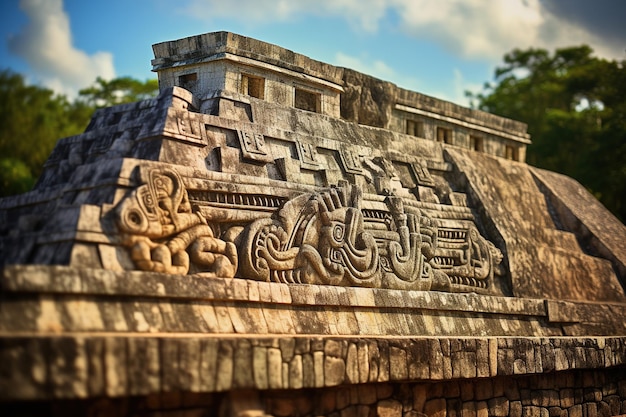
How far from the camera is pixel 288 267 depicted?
7406 millimetres

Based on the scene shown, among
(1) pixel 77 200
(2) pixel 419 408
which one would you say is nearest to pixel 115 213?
(1) pixel 77 200

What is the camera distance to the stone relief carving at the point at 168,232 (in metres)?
6.36

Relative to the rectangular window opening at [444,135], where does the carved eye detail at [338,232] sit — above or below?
below

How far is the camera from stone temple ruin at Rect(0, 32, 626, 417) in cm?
563

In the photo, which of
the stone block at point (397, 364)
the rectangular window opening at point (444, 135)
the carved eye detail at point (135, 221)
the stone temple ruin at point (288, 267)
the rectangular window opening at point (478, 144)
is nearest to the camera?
the stone temple ruin at point (288, 267)

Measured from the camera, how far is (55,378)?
4.96 m

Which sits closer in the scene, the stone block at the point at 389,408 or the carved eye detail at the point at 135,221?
the carved eye detail at the point at 135,221

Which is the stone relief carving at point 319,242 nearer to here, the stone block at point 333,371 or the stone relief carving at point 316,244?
the stone relief carving at point 316,244

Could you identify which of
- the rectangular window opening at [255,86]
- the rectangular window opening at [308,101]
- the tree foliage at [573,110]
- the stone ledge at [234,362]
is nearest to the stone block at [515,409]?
the stone ledge at [234,362]

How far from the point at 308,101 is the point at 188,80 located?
4.27ft

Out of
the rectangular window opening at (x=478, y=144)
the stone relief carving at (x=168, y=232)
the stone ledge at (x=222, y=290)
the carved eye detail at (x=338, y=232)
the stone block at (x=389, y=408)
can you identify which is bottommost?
the stone block at (x=389, y=408)

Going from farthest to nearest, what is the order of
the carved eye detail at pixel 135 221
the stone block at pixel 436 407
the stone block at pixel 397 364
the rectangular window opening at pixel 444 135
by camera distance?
the rectangular window opening at pixel 444 135, the stone block at pixel 436 407, the stone block at pixel 397 364, the carved eye detail at pixel 135 221

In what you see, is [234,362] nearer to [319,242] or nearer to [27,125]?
[319,242]

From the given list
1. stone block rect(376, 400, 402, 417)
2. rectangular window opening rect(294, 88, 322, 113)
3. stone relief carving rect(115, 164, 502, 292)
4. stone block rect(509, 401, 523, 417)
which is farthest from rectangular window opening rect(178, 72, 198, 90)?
stone block rect(509, 401, 523, 417)
